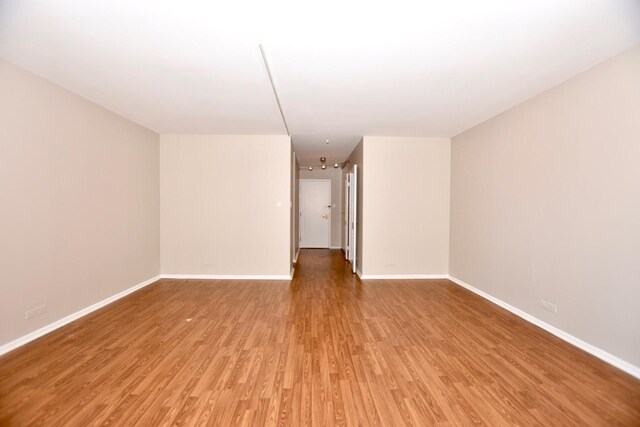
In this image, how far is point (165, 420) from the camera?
63.4 inches

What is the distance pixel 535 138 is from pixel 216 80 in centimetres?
360

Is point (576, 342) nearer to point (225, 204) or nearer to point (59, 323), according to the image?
point (225, 204)

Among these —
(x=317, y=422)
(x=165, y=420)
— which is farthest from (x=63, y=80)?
(x=317, y=422)

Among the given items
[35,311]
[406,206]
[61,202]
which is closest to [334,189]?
[406,206]

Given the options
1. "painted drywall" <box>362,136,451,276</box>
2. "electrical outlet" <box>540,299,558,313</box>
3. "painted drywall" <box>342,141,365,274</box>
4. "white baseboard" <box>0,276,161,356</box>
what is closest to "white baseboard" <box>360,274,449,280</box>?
"painted drywall" <box>362,136,451,276</box>

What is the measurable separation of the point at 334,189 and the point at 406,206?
407 cm

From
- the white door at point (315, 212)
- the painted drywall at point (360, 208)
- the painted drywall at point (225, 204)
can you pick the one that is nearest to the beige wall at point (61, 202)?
the painted drywall at point (225, 204)

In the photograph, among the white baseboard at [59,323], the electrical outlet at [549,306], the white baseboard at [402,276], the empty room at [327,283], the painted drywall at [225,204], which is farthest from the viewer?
the white baseboard at [402,276]

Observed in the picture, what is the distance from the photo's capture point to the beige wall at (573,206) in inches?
86.9

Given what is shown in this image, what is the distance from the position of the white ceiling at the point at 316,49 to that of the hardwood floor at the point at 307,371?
2.58 m

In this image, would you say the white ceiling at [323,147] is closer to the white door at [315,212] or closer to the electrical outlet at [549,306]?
the white door at [315,212]

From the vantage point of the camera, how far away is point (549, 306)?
2.90 metres

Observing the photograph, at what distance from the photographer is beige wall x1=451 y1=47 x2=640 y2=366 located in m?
2.21

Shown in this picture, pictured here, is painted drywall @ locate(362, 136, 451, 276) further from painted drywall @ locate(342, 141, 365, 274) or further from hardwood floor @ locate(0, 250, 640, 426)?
hardwood floor @ locate(0, 250, 640, 426)
